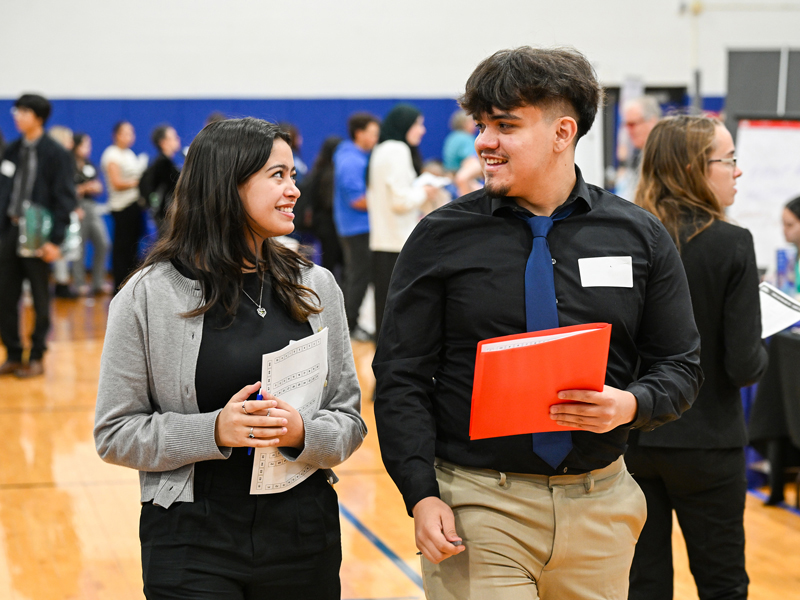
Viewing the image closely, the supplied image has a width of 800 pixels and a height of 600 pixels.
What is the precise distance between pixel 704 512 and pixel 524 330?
1043 millimetres

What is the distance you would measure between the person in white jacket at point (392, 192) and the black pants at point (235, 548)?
3.68 m

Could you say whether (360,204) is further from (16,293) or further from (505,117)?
(505,117)

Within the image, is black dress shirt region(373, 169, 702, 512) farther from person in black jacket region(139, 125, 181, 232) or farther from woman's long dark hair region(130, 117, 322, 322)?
person in black jacket region(139, 125, 181, 232)

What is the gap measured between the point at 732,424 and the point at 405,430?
44.1 inches

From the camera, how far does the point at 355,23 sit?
41.6 feet

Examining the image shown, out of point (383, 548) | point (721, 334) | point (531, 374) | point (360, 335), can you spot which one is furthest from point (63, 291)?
point (531, 374)

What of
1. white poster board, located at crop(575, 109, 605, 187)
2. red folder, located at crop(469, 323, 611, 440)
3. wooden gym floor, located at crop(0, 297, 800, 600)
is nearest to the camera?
red folder, located at crop(469, 323, 611, 440)

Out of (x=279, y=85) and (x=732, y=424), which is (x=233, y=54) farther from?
(x=732, y=424)

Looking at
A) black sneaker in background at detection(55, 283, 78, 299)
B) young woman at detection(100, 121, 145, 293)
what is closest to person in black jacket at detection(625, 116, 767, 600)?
young woman at detection(100, 121, 145, 293)

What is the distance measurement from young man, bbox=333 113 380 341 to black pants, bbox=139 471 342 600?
458cm

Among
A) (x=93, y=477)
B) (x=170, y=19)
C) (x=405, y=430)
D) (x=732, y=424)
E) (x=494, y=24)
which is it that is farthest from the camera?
(x=494, y=24)

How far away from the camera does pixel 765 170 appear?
5.32 metres

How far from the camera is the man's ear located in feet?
5.53

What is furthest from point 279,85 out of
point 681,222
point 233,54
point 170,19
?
point 681,222
